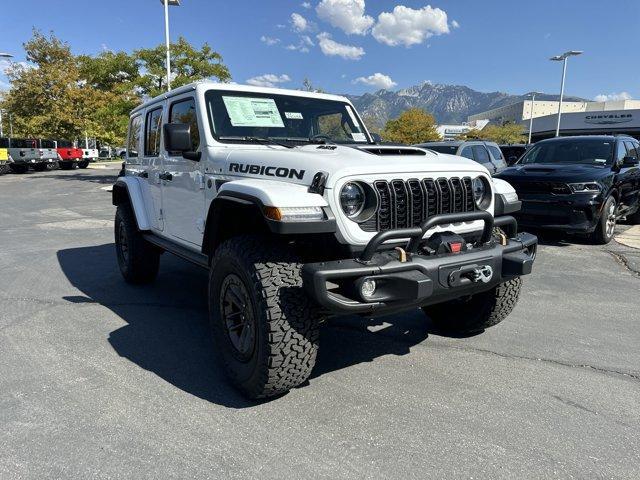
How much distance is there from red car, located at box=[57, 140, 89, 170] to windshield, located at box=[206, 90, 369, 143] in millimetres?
31892

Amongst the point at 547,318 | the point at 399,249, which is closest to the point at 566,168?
the point at 547,318

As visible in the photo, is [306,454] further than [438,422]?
No

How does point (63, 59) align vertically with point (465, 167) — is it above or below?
above

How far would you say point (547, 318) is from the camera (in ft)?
14.5

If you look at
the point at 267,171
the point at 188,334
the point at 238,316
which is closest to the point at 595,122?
the point at 188,334

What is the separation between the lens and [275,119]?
13.1 feet

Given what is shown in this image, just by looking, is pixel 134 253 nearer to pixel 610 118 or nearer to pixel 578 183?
pixel 578 183

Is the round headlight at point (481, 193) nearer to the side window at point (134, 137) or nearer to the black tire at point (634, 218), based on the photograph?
the side window at point (134, 137)

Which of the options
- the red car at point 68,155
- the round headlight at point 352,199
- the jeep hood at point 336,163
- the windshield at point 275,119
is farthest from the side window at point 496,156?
the red car at point 68,155

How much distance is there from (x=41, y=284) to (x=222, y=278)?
3580 millimetres

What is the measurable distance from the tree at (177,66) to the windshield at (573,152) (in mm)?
13535

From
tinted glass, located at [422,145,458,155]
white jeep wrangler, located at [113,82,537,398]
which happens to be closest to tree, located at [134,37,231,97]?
tinted glass, located at [422,145,458,155]

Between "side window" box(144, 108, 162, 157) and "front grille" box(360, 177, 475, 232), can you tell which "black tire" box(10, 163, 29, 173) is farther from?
"front grille" box(360, 177, 475, 232)

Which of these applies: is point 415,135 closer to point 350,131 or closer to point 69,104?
point 69,104
